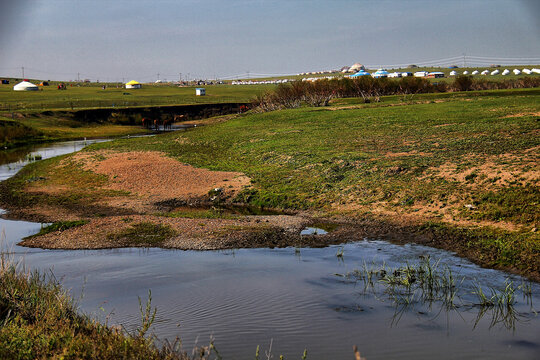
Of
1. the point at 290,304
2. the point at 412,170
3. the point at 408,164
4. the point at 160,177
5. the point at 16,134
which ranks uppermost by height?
the point at 16,134

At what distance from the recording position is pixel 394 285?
36.9ft

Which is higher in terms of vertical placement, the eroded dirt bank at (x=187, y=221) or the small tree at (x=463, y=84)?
the small tree at (x=463, y=84)

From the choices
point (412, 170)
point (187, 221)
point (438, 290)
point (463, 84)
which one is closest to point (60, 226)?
point (187, 221)

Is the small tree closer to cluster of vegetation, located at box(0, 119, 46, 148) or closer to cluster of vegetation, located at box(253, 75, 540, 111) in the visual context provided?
cluster of vegetation, located at box(253, 75, 540, 111)

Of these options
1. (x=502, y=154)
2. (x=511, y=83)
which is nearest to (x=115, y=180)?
(x=502, y=154)

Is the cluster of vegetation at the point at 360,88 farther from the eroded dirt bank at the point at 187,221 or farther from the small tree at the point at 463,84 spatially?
the eroded dirt bank at the point at 187,221

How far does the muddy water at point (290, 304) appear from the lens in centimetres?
855

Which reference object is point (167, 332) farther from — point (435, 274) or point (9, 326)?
point (435, 274)

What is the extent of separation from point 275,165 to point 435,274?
46.1 ft

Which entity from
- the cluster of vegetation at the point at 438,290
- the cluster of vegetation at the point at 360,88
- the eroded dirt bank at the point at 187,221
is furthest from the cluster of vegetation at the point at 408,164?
the cluster of vegetation at the point at 360,88

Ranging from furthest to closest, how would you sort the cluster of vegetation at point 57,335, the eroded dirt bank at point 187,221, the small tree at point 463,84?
the small tree at point 463,84
the eroded dirt bank at point 187,221
the cluster of vegetation at point 57,335

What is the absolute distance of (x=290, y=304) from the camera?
34.1 ft

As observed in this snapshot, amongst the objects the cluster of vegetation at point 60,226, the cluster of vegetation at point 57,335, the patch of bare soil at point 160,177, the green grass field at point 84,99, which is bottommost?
Answer: the cluster of vegetation at point 60,226

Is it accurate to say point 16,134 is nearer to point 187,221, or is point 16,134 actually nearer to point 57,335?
point 187,221
